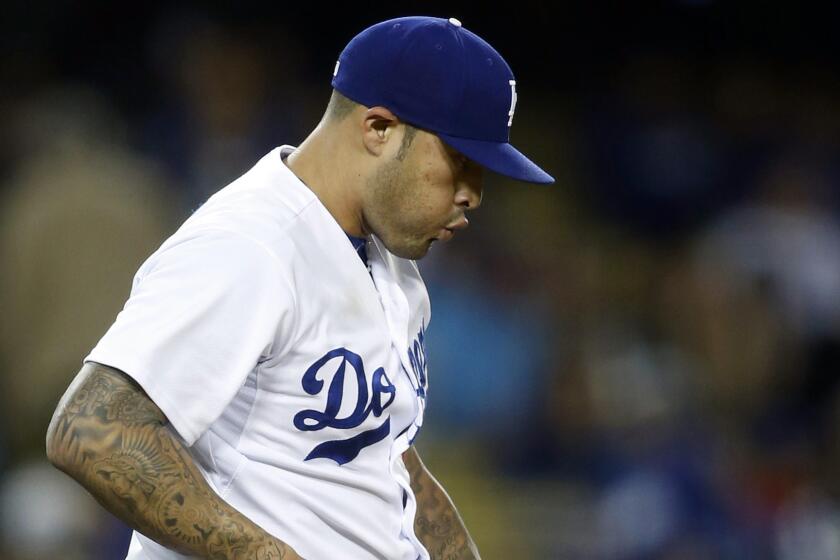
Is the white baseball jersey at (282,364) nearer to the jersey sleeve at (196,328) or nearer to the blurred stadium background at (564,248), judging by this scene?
the jersey sleeve at (196,328)

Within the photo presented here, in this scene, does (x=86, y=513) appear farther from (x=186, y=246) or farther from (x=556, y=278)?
(x=186, y=246)

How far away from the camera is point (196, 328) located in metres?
1.71

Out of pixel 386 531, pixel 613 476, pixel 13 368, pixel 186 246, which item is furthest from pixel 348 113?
pixel 613 476

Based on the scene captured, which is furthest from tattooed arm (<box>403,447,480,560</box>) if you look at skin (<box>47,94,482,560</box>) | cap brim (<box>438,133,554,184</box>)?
cap brim (<box>438,133,554,184</box>)

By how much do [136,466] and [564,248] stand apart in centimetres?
421

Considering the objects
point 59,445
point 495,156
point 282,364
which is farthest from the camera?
point 495,156

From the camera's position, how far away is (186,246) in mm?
1762

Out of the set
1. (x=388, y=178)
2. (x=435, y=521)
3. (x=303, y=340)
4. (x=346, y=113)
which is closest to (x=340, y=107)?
(x=346, y=113)

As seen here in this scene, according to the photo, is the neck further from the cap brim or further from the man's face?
the cap brim

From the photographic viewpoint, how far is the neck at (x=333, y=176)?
203cm

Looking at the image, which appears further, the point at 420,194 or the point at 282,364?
the point at 420,194

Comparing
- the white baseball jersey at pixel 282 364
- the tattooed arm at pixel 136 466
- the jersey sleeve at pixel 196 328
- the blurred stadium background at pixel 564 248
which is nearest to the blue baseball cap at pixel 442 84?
the white baseball jersey at pixel 282 364

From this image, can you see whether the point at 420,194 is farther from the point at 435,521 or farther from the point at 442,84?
the point at 435,521

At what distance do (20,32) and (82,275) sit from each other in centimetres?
236
